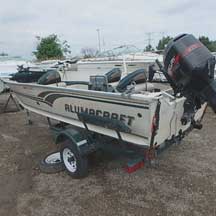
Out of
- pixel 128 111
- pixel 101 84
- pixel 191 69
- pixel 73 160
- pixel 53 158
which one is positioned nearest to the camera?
pixel 191 69

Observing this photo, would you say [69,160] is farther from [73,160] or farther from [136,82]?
[136,82]

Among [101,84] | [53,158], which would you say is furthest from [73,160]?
[101,84]

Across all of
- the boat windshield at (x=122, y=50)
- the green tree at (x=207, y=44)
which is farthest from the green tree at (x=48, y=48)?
the boat windshield at (x=122, y=50)

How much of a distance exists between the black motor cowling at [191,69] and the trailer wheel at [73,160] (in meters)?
1.52

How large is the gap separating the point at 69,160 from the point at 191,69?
2074mm

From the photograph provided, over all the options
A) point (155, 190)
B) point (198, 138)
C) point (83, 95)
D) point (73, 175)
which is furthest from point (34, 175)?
point (198, 138)

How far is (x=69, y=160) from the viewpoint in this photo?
3.43 meters

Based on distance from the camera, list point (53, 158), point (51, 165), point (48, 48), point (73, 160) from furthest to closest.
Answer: point (48, 48) → point (53, 158) → point (51, 165) → point (73, 160)

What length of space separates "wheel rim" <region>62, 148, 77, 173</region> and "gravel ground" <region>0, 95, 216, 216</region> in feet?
0.47

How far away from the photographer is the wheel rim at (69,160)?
3.37 m

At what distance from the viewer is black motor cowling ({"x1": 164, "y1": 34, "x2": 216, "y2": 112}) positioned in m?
2.51

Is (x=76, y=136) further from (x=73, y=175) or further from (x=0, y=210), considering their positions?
(x=0, y=210)

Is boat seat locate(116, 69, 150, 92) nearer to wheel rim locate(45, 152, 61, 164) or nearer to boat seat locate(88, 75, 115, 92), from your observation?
boat seat locate(88, 75, 115, 92)

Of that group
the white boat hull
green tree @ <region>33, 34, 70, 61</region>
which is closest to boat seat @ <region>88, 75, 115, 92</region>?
the white boat hull
